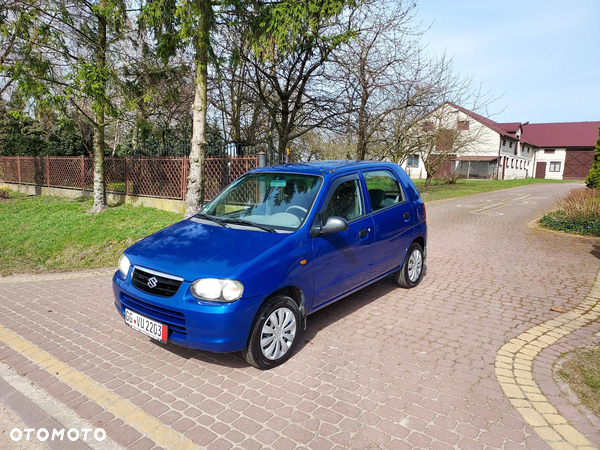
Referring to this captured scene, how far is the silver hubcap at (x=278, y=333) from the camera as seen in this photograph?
3516mm

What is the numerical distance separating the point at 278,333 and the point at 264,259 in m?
0.72

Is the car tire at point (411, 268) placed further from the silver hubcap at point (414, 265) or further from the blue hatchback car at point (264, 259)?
the blue hatchback car at point (264, 259)

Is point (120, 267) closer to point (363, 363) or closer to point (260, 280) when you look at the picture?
point (260, 280)

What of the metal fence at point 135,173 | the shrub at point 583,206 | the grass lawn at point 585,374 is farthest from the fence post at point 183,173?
the shrub at point 583,206

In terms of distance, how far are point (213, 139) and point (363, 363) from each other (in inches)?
630

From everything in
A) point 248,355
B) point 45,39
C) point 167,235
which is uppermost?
point 45,39

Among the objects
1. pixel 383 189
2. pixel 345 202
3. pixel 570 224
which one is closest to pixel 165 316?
pixel 345 202

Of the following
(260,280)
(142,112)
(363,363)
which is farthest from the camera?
(142,112)

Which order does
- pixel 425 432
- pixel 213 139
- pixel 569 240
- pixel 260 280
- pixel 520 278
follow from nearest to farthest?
pixel 425 432 < pixel 260 280 < pixel 520 278 < pixel 569 240 < pixel 213 139

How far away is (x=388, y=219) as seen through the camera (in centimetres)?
505

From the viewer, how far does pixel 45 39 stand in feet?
35.8

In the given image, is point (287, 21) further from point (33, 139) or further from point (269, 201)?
point (33, 139)

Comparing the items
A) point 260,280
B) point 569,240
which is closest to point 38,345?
point 260,280

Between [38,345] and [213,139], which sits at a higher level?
[213,139]
